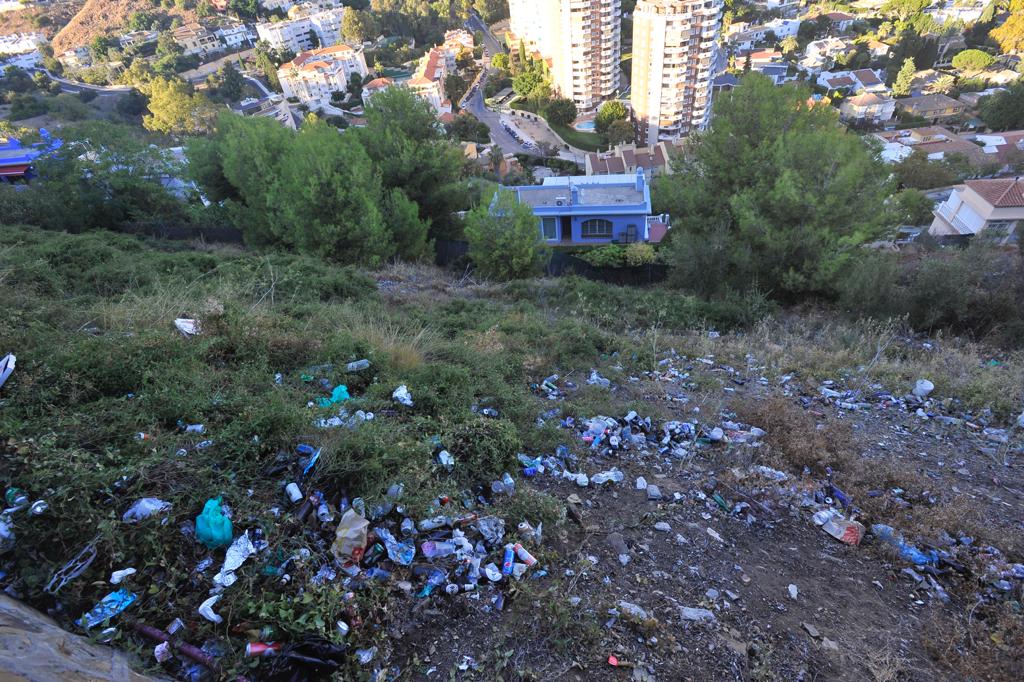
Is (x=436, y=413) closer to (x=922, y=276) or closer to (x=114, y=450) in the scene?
(x=114, y=450)

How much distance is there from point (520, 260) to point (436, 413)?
6684 millimetres

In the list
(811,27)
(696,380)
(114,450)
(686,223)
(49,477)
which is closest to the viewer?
(49,477)

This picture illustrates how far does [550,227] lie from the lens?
15.6 metres

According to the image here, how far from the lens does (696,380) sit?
185 inches

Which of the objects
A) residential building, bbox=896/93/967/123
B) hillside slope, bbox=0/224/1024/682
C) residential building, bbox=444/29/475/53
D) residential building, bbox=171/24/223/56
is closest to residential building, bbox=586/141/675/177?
residential building, bbox=896/93/967/123

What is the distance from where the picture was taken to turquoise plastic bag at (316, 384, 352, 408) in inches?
126

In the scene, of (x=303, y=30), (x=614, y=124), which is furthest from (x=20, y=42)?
(x=614, y=124)

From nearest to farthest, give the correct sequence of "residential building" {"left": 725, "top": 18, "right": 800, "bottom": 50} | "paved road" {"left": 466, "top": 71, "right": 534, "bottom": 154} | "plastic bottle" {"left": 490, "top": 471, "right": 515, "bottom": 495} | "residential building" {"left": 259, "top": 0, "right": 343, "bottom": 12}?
1. "plastic bottle" {"left": 490, "top": 471, "right": 515, "bottom": 495}
2. "paved road" {"left": 466, "top": 71, "right": 534, "bottom": 154}
3. "residential building" {"left": 725, "top": 18, "right": 800, "bottom": 50}
4. "residential building" {"left": 259, "top": 0, "right": 343, "bottom": 12}

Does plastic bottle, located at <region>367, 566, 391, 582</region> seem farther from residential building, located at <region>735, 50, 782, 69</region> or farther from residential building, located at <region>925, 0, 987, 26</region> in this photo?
residential building, located at <region>925, 0, 987, 26</region>

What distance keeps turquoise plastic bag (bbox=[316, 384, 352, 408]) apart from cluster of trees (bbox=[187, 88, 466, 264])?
6.42m

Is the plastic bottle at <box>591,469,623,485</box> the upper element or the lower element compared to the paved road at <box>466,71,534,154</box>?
upper

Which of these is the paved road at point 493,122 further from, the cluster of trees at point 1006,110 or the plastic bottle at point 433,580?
the plastic bottle at point 433,580

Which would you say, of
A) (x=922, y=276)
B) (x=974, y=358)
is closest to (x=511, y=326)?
(x=974, y=358)

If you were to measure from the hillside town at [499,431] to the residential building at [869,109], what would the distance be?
33.9 meters
